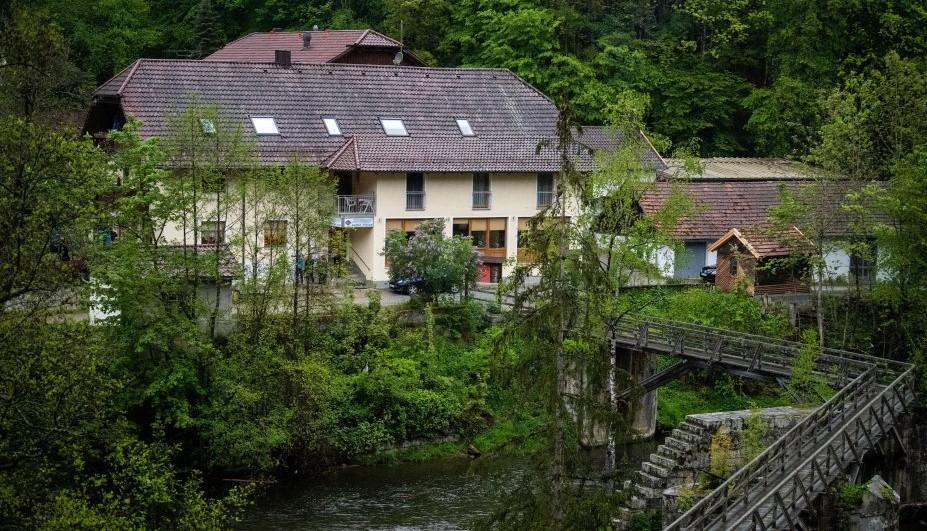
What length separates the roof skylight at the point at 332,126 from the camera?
1939 inches

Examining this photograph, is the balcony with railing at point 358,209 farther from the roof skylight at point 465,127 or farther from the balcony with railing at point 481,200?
the roof skylight at point 465,127

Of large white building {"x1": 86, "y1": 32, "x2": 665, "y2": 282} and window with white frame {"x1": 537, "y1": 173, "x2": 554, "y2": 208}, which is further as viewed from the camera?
window with white frame {"x1": 537, "y1": 173, "x2": 554, "y2": 208}

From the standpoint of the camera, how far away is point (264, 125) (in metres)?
48.3

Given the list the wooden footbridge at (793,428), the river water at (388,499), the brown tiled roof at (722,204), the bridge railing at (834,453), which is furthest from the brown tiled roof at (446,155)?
the bridge railing at (834,453)

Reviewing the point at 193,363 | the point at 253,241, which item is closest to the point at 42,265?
the point at 193,363

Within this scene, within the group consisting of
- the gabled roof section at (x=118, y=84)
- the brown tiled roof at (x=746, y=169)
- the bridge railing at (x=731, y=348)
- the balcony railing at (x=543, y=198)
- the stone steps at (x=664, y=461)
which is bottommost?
the stone steps at (x=664, y=461)

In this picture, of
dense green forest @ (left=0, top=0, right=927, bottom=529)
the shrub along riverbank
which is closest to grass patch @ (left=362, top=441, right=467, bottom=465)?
the shrub along riverbank

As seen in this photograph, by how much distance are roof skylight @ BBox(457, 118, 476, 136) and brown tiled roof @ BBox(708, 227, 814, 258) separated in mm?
10018

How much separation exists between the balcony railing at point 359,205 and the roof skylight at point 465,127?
4.91m

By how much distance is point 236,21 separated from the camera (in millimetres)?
73812

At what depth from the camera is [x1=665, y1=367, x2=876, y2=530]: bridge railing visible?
2664 cm

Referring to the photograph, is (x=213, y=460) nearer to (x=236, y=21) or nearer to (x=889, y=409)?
(x=889, y=409)

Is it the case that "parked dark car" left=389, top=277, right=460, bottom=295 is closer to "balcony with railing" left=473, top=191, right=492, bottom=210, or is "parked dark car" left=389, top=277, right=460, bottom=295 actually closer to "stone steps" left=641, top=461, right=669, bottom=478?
"balcony with railing" left=473, top=191, right=492, bottom=210

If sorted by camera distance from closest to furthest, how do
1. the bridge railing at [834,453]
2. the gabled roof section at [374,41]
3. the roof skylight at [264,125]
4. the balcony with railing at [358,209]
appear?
1. the bridge railing at [834,453]
2. the roof skylight at [264,125]
3. the balcony with railing at [358,209]
4. the gabled roof section at [374,41]
